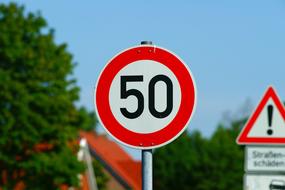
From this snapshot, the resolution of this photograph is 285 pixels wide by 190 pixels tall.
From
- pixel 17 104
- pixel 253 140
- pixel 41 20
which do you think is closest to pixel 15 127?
pixel 17 104

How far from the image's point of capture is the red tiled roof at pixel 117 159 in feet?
323

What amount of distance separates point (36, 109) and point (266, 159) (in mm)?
42925

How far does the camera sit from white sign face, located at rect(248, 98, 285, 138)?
998cm

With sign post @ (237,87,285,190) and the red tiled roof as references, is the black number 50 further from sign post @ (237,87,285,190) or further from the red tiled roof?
the red tiled roof

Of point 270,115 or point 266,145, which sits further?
point 270,115

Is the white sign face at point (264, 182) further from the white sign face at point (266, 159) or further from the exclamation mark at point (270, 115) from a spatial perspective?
the exclamation mark at point (270, 115)

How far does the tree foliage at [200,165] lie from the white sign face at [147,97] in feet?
279

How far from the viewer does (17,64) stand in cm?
5325

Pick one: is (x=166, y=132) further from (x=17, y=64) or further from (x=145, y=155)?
(x=17, y=64)

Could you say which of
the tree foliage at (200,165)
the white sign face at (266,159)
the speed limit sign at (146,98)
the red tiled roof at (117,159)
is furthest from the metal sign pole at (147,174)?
the red tiled roof at (117,159)

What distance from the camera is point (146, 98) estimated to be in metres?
6.74

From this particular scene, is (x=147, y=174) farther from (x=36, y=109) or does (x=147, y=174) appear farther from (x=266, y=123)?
(x=36, y=109)

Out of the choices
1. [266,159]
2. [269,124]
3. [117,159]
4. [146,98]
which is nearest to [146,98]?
[146,98]

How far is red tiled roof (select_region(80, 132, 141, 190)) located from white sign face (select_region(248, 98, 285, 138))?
288 ft
